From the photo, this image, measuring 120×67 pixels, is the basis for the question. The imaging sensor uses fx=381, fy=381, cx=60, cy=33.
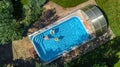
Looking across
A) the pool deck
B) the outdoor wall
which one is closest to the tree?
the pool deck

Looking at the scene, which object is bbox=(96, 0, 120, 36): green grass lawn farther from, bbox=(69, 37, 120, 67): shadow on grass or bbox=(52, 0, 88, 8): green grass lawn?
bbox=(52, 0, 88, 8): green grass lawn

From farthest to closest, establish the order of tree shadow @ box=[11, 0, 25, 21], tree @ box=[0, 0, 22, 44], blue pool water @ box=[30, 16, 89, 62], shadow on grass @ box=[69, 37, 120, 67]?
tree shadow @ box=[11, 0, 25, 21] < blue pool water @ box=[30, 16, 89, 62] < shadow on grass @ box=[69, 37, 120, 67] < tree @ box=[0, 0, 22, 44]

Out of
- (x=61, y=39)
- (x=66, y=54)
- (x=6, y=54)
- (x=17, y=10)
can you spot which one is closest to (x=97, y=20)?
(x=61, y=39)

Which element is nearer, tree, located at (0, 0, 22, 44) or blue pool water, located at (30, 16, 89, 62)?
tree, located at (0, 0, 22, 44)

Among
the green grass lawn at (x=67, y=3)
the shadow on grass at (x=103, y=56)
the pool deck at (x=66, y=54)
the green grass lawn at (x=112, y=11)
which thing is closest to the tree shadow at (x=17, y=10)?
the pool deck at (x=66, y=54)

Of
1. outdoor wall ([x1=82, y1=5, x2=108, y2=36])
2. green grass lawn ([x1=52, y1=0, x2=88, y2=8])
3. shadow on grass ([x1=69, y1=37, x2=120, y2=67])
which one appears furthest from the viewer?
green grass lawn ([x1=52, y1=0, x2=88, y2=8])

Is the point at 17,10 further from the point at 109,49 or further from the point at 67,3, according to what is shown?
the point at 109,49

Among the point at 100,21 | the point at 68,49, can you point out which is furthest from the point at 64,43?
the point at 100,21
